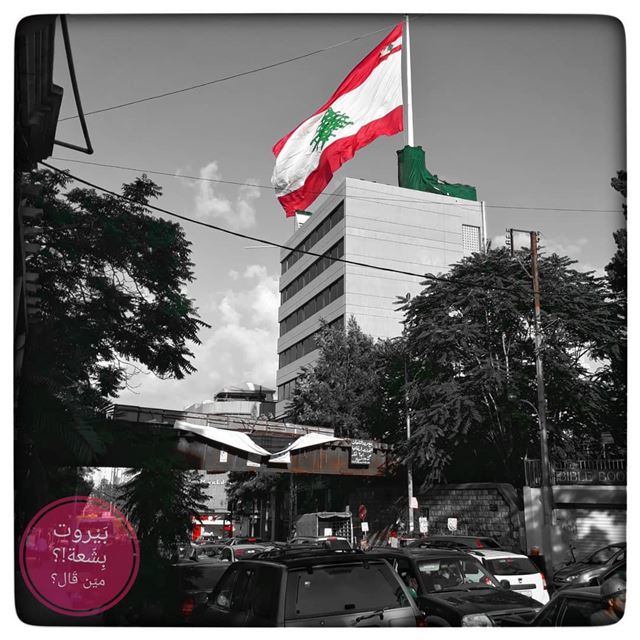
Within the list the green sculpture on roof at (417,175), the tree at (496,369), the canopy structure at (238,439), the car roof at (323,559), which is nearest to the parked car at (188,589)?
the car roof at (323,559)

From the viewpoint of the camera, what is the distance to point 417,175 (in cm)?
6284

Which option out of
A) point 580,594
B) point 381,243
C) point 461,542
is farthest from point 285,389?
point 580,594

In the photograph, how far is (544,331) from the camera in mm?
23062

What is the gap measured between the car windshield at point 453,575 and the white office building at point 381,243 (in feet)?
160

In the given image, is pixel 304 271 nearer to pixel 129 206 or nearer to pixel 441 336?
pixel 441 336

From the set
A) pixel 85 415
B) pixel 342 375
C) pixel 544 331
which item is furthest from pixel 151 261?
pixel 342 375

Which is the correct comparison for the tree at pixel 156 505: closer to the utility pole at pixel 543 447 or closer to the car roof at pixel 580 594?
the car roof at pixel 580 594

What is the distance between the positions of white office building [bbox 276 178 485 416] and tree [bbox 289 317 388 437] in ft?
40.3

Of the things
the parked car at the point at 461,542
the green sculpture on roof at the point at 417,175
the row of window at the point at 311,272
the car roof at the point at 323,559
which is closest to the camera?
the car roof at the point at 323,559

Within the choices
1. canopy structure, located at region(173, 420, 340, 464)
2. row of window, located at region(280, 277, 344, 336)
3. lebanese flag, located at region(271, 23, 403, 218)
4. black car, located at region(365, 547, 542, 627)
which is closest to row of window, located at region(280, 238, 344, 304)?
row of window, located at region(280, 277, 344, 336)

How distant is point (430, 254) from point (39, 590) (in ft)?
184

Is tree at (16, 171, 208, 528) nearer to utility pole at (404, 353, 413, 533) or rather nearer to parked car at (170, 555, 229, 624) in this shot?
parked car at (170, 555, 229, 624)

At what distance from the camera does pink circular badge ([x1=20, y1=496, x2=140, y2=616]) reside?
23.7 ft

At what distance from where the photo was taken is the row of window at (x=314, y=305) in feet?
202
